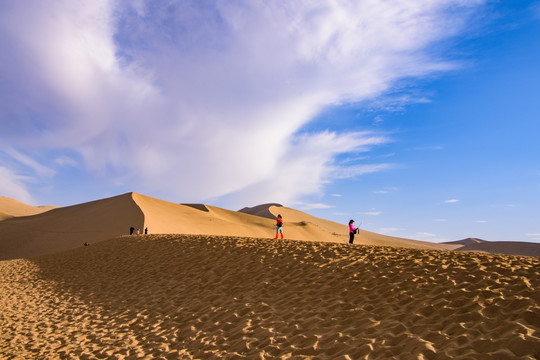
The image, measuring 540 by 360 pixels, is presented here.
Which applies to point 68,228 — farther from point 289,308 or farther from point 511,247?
point 511,247

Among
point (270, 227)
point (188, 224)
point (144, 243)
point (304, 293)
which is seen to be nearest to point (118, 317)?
point (304, 293)

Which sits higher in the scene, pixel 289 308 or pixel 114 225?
pixel 114 225

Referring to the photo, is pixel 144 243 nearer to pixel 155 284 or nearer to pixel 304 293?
pixel 155 284

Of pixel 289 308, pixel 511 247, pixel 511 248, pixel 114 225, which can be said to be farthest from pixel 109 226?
pixel 511 247

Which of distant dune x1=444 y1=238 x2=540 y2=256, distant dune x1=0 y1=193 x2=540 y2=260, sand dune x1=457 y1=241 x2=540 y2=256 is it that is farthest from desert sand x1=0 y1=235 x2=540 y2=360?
sand dune x1=457 y1=241 x2=540 y2=256

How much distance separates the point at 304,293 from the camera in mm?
9680

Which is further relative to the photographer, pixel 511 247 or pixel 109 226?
pixel 511 247

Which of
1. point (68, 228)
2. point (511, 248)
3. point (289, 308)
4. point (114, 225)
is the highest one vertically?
point (114, 225)

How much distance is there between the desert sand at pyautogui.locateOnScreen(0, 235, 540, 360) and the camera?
6.25 meters

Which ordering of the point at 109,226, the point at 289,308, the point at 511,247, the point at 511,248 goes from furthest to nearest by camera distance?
the point at 511,247 < the point at 511,248 < the point at 109,226 < the point at 289,308

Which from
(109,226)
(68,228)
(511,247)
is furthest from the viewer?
(511,247)

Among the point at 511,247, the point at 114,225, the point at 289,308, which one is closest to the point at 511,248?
the point at 511,247

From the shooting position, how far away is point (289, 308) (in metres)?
8.93

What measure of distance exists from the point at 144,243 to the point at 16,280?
645 cm
